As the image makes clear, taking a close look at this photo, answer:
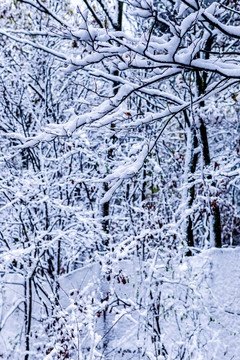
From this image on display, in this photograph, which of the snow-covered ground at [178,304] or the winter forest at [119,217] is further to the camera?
the snow-covered ground at [178,304]

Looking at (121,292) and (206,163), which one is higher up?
(206,163)

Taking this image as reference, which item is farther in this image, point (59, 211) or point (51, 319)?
point (59, 211)

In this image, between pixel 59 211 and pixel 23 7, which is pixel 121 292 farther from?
pixel 23 7

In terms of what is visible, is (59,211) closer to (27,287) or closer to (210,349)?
(27,287)

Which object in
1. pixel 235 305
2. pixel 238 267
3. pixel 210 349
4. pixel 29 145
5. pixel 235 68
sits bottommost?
pixel 210 349

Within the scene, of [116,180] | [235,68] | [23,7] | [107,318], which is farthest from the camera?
[23,7]

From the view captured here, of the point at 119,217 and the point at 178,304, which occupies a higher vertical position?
the point at 119,217

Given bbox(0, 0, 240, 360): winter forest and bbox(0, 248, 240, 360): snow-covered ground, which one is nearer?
bbox(0, 0, 240, 360): winter forest

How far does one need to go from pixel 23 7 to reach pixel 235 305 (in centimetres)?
976

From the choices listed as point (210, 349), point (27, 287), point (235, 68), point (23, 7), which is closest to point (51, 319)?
point (27, 287)

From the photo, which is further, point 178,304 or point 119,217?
point 119,217

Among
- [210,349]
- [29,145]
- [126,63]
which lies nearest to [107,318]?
[210,349]

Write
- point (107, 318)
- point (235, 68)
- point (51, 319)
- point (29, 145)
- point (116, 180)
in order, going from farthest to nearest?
1. point (107, 318)
2. point (51, 319)
3. point (116, 180)
4. point (29, 145)
5. point (235, 68)

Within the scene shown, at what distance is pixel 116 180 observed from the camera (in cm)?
374
